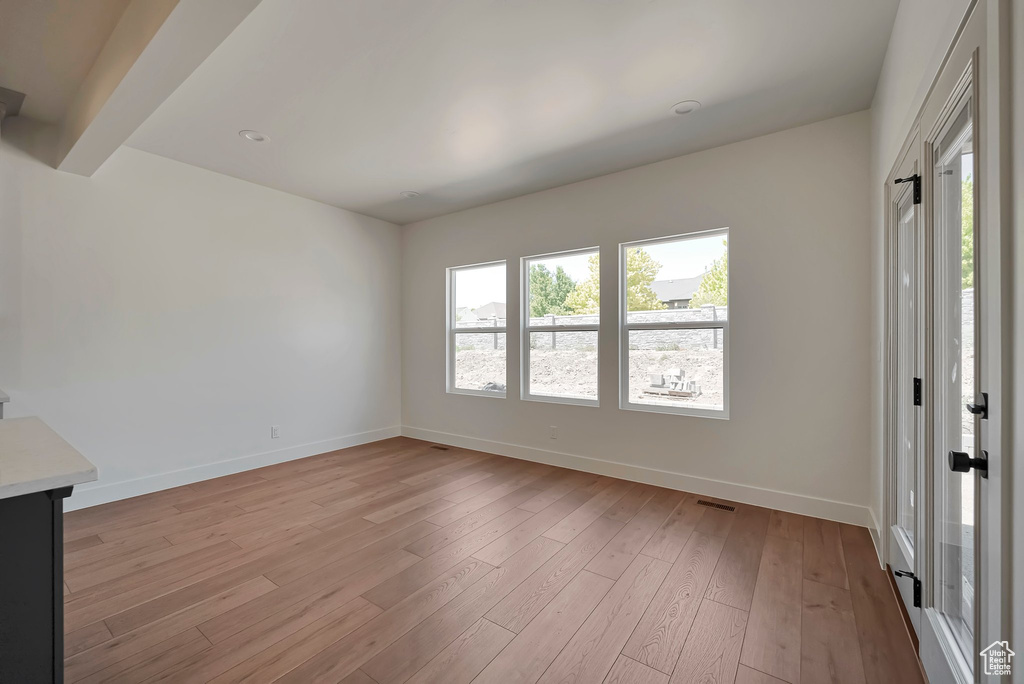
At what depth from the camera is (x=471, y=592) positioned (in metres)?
2.16

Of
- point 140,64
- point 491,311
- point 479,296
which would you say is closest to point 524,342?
point 491,311

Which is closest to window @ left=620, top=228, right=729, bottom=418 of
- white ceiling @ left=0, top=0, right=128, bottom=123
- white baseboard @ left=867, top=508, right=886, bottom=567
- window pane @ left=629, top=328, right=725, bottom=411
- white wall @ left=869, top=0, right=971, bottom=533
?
window pane @ left=629, top=328, right=725, bottom=411

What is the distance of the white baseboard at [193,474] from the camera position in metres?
3.27

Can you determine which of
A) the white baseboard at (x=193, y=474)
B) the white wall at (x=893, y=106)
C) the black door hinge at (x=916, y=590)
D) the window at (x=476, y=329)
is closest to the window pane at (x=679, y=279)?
the white wall at (x=893, y=106)

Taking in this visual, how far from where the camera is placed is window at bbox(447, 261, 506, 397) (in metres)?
4.98

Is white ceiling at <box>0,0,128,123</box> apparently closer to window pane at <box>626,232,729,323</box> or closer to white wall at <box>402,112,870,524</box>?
white wall at <box>402,112,870,524</box>

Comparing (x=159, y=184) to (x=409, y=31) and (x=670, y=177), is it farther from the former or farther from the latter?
(x=670, y=177)

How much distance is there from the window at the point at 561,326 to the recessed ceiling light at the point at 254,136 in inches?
100

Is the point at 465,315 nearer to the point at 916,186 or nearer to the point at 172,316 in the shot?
the point at 172,316

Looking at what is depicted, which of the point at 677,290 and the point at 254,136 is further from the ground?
the point at 254,136

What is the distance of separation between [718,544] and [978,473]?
5.98 ft

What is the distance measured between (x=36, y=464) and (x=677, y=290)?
12.4ft

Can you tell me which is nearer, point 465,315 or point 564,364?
point 564,364

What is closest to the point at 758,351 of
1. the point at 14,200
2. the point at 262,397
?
the point at 262,397
